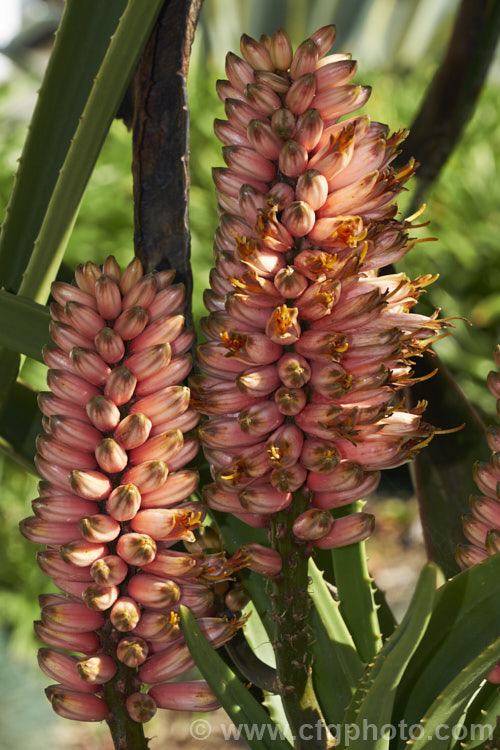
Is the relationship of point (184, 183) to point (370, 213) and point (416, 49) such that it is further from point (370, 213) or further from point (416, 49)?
point (416, 49)

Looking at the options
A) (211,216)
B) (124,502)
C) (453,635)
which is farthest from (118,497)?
(211,216)

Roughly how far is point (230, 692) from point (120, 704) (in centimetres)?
4

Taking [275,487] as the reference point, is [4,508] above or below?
below

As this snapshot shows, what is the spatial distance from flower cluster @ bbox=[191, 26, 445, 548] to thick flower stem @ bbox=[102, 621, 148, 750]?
6cm

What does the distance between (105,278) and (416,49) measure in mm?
3331

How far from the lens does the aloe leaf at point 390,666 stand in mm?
193

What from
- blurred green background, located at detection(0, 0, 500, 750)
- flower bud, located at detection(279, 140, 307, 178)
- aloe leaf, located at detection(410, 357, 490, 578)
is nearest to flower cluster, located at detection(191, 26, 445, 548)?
flower bud, located at detection(279, 140, 307, 178)

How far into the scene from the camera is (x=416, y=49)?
3.21 meters

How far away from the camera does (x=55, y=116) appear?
33cm

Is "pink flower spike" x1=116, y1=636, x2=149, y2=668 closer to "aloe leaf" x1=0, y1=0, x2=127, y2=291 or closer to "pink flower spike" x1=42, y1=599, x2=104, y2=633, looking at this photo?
"pink flower spike" x1=42, y1=599, x2=104, y2=633

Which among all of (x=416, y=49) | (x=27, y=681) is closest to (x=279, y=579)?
(x=27, y=681)

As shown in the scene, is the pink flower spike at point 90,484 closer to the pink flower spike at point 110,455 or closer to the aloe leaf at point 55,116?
the pink flower spike at point 110,455

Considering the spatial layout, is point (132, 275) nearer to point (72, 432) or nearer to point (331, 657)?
point (72, 432)

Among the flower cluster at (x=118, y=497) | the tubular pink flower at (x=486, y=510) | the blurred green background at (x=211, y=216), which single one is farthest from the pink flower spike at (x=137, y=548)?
the blurred green background at (x=211, y=216)
